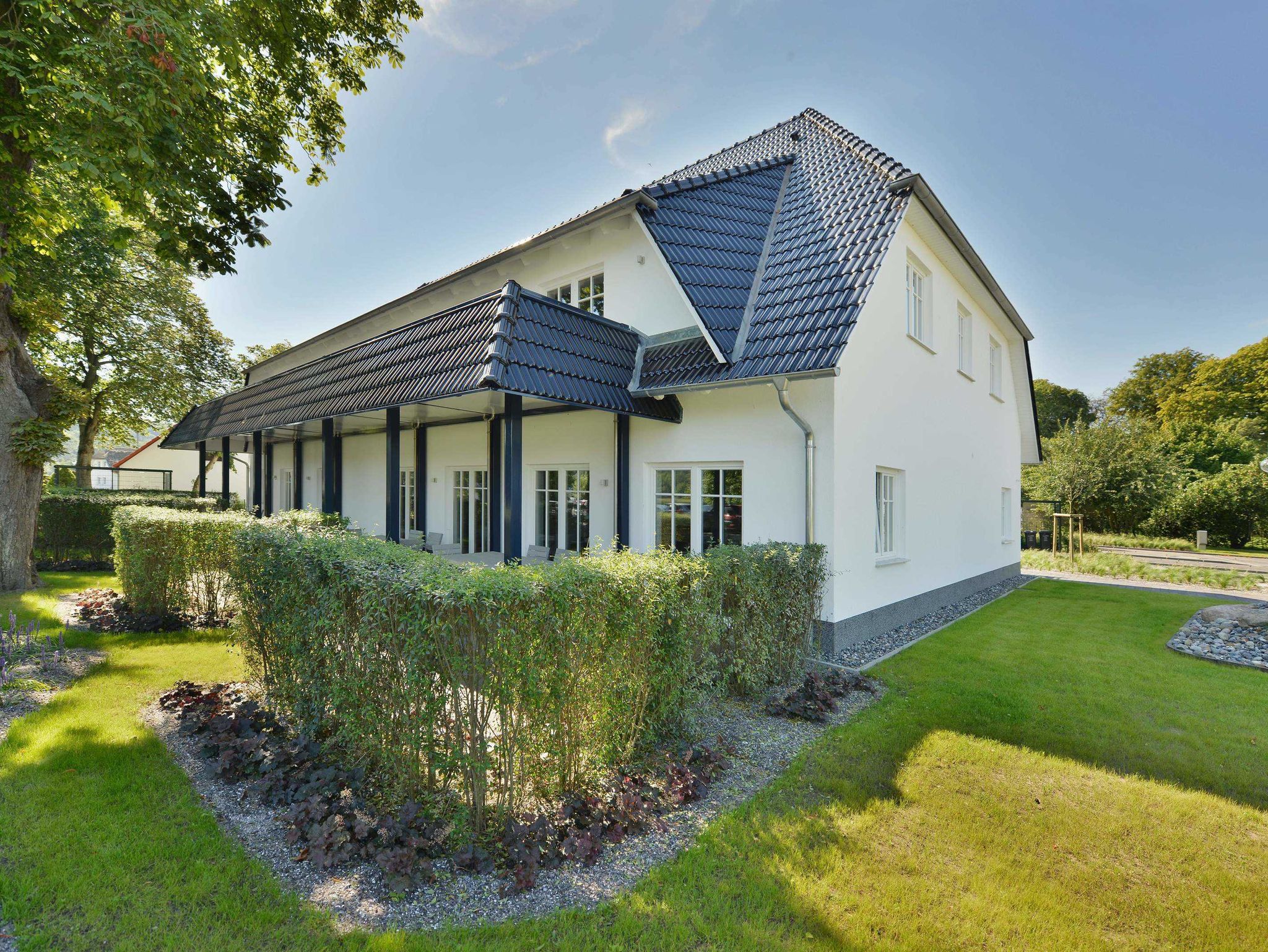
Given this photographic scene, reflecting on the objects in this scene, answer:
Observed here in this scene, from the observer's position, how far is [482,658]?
10.5ft

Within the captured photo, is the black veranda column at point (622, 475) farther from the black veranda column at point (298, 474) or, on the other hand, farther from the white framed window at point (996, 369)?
the black veranda column at point (298, 474)

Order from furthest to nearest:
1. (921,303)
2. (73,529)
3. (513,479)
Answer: (73,529) < (921,303) < (513,479)

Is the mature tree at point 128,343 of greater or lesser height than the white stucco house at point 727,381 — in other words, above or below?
above

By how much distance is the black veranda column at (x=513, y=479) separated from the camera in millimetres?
6855

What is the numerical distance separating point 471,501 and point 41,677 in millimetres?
7204

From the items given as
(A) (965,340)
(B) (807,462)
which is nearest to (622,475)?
(B) (807,462)

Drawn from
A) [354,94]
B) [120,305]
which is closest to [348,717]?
[354,94]

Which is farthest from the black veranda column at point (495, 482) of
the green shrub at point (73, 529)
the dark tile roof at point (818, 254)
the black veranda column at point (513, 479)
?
the green shrub at point (73, 529)

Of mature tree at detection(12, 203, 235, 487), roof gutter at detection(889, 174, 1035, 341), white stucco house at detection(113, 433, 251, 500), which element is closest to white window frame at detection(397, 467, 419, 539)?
roof gutter at detection(889, 174, 1035, 341)

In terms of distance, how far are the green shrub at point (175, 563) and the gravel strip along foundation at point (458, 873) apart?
4.24 m

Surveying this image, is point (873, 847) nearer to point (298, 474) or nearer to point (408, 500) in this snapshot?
point (408, 500)

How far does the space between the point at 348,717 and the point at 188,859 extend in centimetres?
104

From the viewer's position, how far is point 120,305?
2208 centimetres

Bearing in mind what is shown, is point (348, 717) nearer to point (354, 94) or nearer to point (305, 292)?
Result: point (354, 94)
